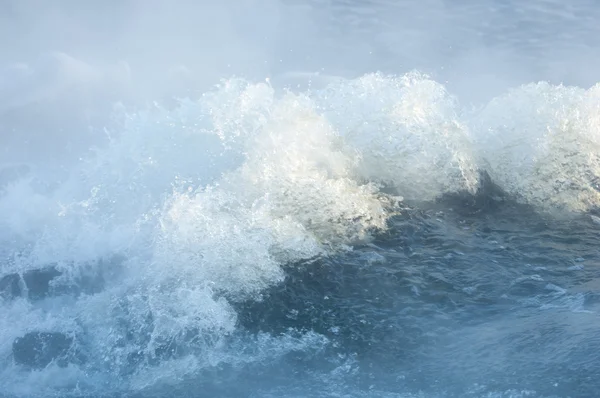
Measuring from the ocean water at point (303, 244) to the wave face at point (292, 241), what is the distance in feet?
0.06

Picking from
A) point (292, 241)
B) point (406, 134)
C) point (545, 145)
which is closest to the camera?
point (292, 241)

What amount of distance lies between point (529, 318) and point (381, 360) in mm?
1118

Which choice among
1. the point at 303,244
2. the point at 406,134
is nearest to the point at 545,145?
the point at 406,134

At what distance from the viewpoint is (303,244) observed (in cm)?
495

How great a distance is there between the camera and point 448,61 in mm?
12141

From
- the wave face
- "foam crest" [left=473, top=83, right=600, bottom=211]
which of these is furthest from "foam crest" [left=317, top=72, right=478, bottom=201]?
"foam crest" [left=473, top=83, right=600, bottom=211]

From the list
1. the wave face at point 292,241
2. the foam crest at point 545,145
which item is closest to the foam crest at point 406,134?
the wave face at point 292,241

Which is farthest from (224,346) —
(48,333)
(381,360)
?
(48,333)

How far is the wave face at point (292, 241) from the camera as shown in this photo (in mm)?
3848

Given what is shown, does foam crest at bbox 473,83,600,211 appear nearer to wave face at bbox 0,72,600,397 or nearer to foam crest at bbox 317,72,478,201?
wave face at bbox 0,72,600,397

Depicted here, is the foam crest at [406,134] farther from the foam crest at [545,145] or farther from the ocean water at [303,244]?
the foam crest at [545,145]

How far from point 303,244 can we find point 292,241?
9 cm

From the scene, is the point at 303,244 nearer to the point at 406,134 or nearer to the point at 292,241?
the point at 292,241

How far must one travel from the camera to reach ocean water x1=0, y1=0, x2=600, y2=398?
3742mm
